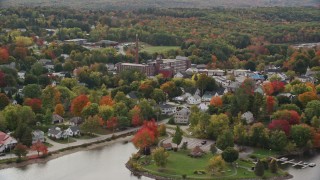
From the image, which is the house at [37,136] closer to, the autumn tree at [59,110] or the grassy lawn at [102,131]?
the grassy lawn at [102,131]

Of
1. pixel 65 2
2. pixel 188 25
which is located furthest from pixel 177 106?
pixel 65 2

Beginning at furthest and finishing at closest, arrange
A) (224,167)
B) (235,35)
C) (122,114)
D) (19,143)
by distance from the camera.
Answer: (235,35), (122,114), (19,143), (224,167)

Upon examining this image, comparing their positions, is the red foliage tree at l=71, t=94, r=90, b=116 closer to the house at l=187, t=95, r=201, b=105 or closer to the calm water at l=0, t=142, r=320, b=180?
the calm water at l=0, t=142, r=320, b=180

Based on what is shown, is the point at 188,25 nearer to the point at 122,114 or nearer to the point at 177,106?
the point at 177,106

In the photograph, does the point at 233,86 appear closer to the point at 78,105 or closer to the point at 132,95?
the point at 132,95

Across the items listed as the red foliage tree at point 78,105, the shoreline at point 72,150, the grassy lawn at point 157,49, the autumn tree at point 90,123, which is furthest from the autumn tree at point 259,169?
the grassy lawn at point 157,49

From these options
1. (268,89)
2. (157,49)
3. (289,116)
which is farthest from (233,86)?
(157,49)
